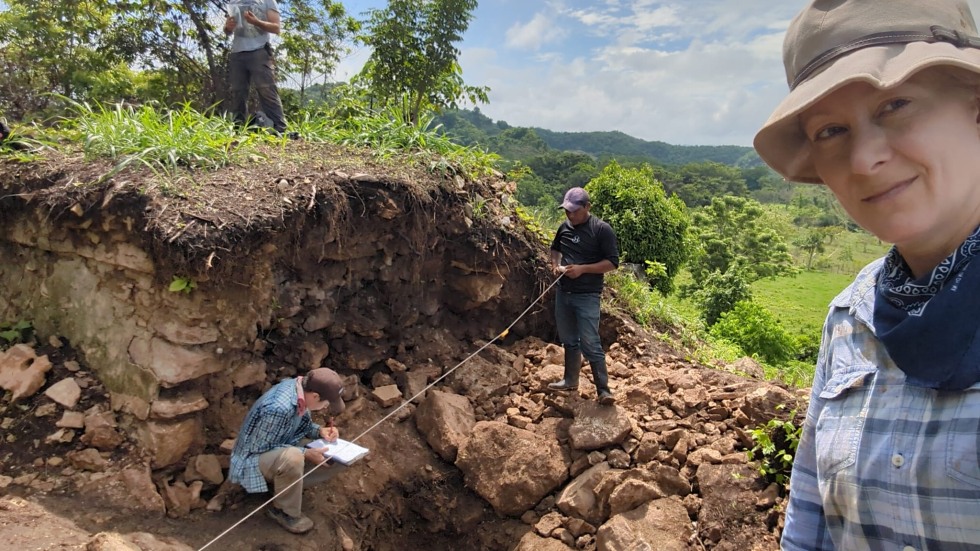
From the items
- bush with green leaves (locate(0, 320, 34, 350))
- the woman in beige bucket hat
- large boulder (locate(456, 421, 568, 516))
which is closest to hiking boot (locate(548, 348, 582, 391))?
large boulder (locate(456, 421, 568, 516))

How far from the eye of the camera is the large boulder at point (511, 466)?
4.32 m

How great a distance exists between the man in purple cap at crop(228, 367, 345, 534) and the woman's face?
3264 millimetres

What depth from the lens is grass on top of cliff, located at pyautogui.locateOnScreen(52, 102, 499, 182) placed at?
13.5 ft

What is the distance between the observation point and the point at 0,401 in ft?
12.6

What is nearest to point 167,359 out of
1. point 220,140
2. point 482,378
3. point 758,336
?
point 220,140

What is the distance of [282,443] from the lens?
12.2ft

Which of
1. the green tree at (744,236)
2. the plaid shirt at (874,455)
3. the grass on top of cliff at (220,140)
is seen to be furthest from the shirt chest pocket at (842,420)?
the green tree at (744,236)

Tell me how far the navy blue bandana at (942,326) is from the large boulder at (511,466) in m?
3.55

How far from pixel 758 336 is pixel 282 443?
1038cm

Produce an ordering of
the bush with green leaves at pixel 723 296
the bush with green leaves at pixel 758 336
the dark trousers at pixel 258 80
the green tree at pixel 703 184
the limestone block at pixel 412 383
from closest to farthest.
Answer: the limestone block at pixel 412 383 → the dark trousers at pixel 258 80 → the bush with green leaves at pixel 758 336 → the bush with green leaves at pixel 723 296 → the green tree at pixel 703 184

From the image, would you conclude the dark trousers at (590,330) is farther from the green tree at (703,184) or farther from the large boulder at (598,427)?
the green tree at (703,184)

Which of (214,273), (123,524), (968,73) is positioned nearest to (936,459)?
(968,73)

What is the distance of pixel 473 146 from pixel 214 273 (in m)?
3.16

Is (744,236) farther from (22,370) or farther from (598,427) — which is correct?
(22,370)
